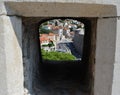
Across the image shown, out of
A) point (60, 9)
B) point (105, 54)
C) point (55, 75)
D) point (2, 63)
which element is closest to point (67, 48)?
point (55, 75)

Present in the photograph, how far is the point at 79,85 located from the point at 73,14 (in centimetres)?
153

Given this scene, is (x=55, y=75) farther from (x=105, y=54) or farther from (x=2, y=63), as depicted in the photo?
(x=2, y=63)

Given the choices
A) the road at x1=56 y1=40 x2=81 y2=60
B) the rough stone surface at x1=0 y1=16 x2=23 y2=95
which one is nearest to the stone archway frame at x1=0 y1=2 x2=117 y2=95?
the rough stone surface at x1=0 y1=16 x2=23 y2=95

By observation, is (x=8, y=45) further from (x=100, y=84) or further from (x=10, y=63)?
(x=100, y=84)

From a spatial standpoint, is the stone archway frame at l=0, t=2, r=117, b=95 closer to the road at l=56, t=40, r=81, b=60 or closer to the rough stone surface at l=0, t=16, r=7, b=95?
the rough stone surface at l=0, t=16, r=7, b=95

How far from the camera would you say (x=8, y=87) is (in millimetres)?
2295

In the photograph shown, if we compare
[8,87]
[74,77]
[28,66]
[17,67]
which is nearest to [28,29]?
[28,66]

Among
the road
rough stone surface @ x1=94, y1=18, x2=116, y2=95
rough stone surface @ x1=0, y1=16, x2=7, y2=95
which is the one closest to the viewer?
rough stone surface @ x1=0, y1=16, x2=7, y2=95

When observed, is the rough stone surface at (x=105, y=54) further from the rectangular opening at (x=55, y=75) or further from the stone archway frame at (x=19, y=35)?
the rectangular opening at (x=55, y=75)

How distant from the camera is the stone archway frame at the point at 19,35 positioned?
7.34 feet

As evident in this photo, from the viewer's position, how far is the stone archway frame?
7.34 feet

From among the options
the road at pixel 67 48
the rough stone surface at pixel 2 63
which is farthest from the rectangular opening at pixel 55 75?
the road at pixel 67 48

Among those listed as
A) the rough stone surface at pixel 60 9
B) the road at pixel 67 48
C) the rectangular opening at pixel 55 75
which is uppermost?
the rough stone surface at pixel 60 9

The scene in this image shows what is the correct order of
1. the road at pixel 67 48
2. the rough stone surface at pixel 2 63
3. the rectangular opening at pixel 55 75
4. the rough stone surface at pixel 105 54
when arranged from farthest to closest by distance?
the road at pixel 67 48, the rectangular opening at pixel 55 75, the rough stone surface at pixel 105 54, the rough stone surface at pixel 2 63
